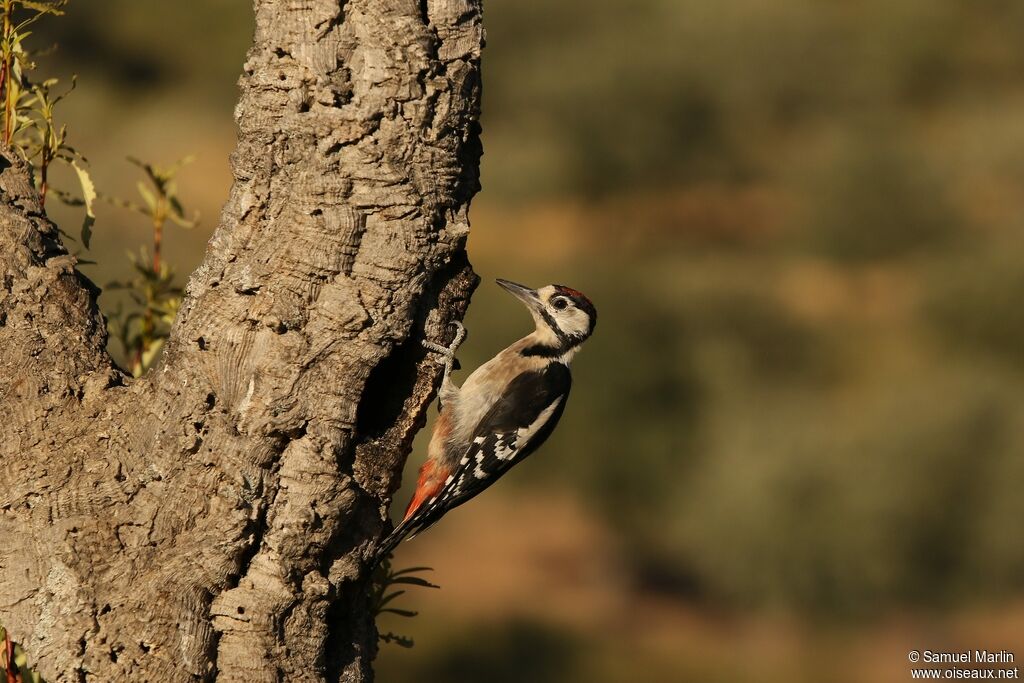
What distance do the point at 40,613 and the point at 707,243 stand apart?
15003mm

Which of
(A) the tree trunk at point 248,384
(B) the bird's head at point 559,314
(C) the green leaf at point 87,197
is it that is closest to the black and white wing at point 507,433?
(B) the bird's head at point 559,314

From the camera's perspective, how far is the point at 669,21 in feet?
57.1

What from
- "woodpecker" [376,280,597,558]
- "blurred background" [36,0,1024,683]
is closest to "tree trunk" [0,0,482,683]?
"woodpecker" [376,280,597,558]

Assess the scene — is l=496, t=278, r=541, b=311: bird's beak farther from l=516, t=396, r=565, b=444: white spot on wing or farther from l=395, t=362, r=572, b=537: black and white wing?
l=516, t=396, r=565, b=444: white spot on wing

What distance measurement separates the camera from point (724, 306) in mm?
14867

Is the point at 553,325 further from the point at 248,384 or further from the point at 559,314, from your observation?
the point at 248,384

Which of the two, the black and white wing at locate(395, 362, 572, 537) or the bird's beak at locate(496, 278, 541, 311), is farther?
the bird's beak at locate(496, 278, 541, 311)

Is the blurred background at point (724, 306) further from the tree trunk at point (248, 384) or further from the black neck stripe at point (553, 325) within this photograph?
the tree trunk at point (248, 384)

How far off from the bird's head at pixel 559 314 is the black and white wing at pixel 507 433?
146mm

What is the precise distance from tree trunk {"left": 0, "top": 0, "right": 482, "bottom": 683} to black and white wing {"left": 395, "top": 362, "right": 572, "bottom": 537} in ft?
4.54

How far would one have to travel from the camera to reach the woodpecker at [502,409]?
4.57 meters

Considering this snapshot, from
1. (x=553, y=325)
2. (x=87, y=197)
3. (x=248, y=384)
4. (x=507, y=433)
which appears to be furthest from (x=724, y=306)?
(x=248, y=384)

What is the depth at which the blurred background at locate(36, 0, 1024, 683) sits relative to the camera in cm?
1273

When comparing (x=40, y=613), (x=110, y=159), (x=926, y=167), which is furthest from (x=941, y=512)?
(x=40, y=613)
